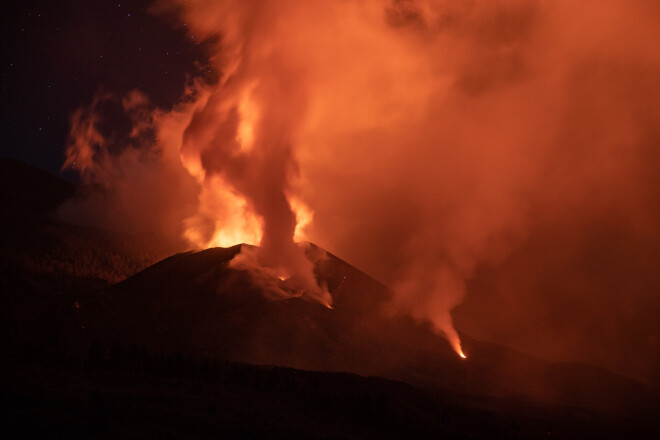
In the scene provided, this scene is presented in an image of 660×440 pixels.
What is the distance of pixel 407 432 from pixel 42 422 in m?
29.3

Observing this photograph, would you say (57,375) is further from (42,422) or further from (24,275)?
(24,275)

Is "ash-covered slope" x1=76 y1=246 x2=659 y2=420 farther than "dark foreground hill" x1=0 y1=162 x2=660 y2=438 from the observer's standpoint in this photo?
Yes

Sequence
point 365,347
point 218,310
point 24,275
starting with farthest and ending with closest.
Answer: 1. point 24,275
2. point 218,310
3. point 365,347

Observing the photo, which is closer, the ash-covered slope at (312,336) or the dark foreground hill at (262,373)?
the dark foreground hill at (262,373)

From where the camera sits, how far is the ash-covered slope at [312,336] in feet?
273

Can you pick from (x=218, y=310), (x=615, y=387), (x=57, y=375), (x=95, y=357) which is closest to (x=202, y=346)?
(x=218, y=310)

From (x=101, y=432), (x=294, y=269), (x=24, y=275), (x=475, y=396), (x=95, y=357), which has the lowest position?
(x=101, y=432)

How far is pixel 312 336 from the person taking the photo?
87.5 metres

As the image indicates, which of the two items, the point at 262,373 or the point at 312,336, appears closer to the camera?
the point at 262,373

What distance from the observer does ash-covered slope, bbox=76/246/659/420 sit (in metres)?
83.2

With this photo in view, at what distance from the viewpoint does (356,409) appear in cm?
5303

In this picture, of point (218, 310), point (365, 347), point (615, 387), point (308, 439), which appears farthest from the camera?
point (615, 387)

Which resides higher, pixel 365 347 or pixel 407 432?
pixel 365 347

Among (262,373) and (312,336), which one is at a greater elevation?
(312,336)
